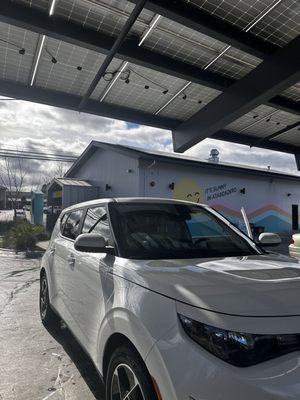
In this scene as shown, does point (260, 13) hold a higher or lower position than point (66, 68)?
higher

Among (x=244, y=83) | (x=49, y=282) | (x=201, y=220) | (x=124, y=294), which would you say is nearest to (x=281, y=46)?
(x=244, y=83)

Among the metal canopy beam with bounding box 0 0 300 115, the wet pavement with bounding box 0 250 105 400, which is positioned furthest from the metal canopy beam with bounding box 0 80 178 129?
the wet pavement with bounding box 0 250 105 400

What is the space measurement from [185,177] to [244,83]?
8.37m

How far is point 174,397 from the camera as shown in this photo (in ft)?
6.78

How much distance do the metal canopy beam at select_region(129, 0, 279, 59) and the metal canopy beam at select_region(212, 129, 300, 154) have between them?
5776 mm

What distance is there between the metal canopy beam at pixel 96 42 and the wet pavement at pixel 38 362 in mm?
5574

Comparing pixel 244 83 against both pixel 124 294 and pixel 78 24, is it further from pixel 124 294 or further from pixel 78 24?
pixel 124 294

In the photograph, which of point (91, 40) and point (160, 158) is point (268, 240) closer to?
point (91, 40)

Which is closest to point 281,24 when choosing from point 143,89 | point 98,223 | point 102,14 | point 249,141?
point 102,14

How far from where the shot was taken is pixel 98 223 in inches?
159

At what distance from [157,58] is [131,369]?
27.8 feet

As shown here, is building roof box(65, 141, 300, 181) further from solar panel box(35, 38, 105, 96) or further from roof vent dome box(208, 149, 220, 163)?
solar panel box(35, 38, 105, 96)

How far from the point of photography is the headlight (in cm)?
202

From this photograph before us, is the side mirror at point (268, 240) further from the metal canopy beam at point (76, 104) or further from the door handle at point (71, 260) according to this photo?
the metal canopy beam at point (76, 104)
